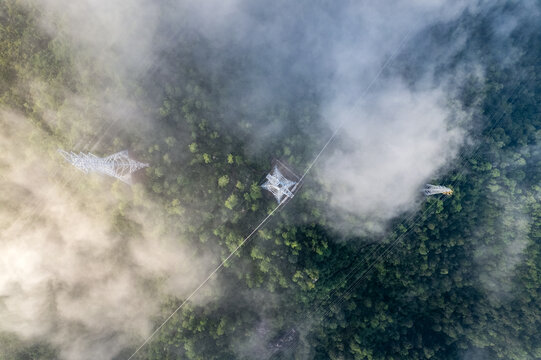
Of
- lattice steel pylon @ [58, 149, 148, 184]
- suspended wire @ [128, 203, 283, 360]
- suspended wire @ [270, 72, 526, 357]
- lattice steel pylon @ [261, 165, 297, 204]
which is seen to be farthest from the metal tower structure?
lattice steel pylon @ [58, 149, 148, 184]

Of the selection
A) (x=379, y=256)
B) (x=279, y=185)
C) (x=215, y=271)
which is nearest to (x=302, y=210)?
(x=279, y=185)

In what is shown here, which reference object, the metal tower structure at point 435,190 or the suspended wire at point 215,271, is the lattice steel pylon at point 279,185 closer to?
the suspended wire at point 215,271

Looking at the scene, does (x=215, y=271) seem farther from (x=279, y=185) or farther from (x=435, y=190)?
(x=435, y=190)

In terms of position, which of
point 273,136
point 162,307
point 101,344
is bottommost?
point 101,344

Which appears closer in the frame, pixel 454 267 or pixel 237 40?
pixel 237 40

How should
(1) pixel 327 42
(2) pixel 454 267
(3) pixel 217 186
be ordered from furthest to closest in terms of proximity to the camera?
1. (2) pixel 454 267
2. (1) pixel 327 42
3. (3) pixel 217 186

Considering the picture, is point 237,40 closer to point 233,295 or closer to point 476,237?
point 233,295

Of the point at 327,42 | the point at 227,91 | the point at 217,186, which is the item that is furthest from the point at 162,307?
the point at 327,42

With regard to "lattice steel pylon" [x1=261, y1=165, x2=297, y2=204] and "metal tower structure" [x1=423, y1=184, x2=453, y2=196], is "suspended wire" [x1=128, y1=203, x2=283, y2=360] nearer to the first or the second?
"lattice steel pylon" [x1=261, y1=165, x2=297, y2=204]

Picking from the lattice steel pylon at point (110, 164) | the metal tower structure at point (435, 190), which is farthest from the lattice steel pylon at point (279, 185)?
the metal tower structure at point (435, 190)
